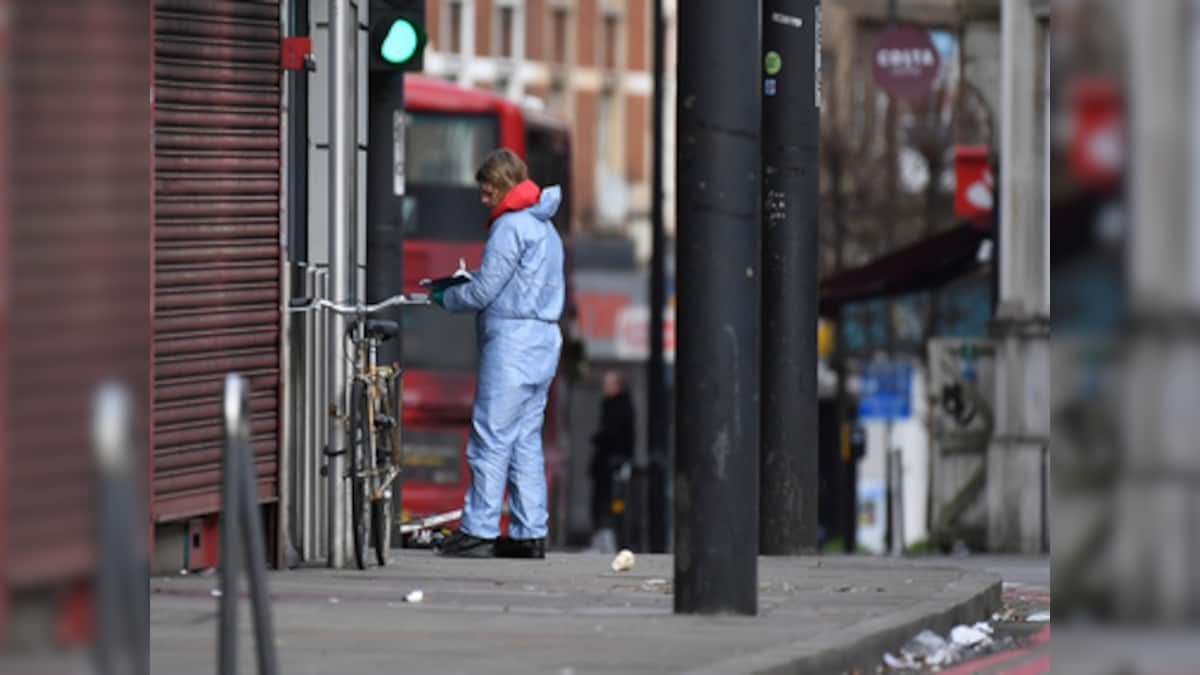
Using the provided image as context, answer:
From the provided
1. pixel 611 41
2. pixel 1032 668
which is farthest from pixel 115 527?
pixel 611 41

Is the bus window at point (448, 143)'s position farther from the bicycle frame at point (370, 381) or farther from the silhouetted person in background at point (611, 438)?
the bicycle frame at point (370, 381)

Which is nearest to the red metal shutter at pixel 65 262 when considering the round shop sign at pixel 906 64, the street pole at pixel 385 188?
the street pole at pixel 385 188

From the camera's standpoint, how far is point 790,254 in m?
13.3

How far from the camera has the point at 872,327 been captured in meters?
45.8

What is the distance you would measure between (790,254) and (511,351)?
1787 mm

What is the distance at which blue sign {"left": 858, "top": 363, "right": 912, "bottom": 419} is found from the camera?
36.1 meters

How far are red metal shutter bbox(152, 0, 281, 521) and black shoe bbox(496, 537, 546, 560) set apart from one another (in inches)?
61.4

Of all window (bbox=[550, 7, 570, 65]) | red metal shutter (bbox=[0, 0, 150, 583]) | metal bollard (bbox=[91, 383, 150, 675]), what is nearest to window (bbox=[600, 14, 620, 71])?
window (bbox=[550, 7, 570, 65])

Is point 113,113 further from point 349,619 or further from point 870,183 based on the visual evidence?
point 870,183

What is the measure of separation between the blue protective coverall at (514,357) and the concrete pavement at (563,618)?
356mm

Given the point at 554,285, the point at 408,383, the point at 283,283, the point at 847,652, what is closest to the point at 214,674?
the point at 847,652

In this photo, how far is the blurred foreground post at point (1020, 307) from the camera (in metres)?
26.5

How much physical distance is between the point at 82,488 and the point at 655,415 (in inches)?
1017

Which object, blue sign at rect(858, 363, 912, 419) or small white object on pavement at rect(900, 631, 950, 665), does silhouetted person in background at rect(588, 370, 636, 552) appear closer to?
blue sign at rect(858, 363, 912, 419)
